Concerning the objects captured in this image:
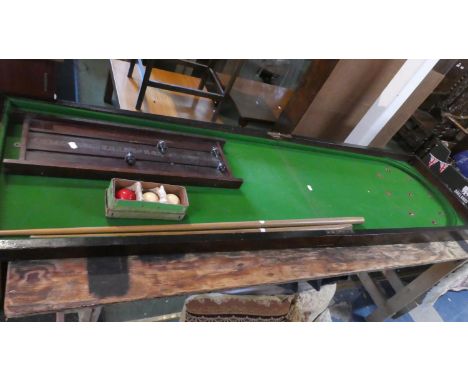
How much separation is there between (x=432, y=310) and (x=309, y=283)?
179 cm

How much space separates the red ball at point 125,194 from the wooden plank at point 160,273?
0.83ft

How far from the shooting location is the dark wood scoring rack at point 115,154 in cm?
141

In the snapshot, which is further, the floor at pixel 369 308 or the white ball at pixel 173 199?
the floor at pixel 369 308

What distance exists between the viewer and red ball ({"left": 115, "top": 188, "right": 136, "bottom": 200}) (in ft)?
4.49

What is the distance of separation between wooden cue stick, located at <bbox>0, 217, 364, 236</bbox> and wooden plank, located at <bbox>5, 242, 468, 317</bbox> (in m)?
0.12

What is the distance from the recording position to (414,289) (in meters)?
2.72

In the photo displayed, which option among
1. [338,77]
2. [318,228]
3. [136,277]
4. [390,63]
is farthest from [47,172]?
[390,63]

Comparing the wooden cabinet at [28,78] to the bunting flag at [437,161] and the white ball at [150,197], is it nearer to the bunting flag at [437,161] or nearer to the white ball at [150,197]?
the white ball at [150,197]

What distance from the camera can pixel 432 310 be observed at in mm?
3221

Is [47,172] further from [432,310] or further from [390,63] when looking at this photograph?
[432,310]

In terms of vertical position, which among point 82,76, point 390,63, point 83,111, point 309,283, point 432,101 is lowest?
point 82,76

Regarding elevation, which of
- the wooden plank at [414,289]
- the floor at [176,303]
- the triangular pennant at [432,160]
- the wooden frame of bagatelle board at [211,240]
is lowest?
the floor at [176,303]

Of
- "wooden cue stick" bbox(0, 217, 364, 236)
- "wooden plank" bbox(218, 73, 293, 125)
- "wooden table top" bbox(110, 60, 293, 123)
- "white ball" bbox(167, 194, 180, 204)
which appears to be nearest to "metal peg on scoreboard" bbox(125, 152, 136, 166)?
"white ball" bbox(167, 194, 180, 204)

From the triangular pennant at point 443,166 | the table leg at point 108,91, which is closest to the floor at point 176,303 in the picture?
the table leg at point 108,91
